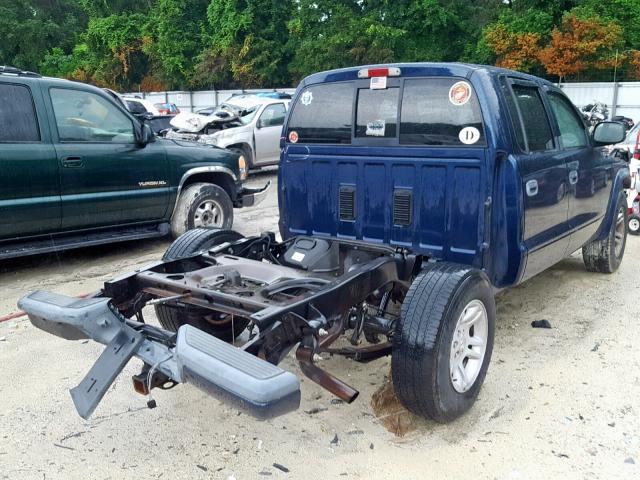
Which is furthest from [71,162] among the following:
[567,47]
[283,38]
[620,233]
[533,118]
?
[283,38]

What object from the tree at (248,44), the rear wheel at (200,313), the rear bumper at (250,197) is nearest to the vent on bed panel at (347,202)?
the rear wheel at (200,313)

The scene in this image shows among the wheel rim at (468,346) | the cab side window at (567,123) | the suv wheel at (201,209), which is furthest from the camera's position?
the suv wheel at (201,209)

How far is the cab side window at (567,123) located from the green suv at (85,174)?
3.78 m

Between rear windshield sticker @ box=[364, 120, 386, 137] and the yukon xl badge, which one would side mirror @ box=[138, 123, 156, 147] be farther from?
rear windshield sticker @ box=[364, 120, 386, 137]

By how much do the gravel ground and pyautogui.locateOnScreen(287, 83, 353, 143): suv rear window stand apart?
1.62m

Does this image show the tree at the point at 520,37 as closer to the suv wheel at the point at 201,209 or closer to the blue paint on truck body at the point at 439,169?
the suv wheel at the point at 201,209

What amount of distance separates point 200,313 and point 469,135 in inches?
80.5

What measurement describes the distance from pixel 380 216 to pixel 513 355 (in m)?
1.35

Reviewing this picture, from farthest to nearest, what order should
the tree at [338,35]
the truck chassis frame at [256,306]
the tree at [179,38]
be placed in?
the tree at [179,38], the tree at [338,35], the truck chassis frame at [256,306]

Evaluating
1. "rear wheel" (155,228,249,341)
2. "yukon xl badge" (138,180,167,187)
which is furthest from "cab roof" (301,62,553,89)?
"yukon xl badge" (138,180,167,187)

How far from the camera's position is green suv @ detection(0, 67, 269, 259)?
5.89 m

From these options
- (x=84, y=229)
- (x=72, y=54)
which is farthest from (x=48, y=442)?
(x=72, y=54)

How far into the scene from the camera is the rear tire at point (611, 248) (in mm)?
5914

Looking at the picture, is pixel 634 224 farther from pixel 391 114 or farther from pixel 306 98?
pixel 306 98
